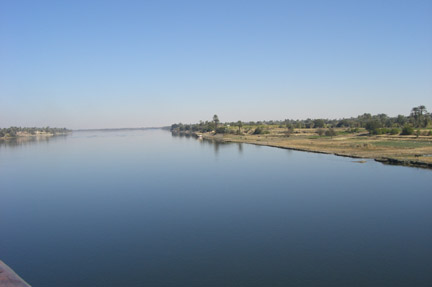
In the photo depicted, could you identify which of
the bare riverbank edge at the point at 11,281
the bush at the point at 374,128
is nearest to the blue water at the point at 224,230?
the bare riverbank edge at the point at 11,281

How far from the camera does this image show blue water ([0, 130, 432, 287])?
46.9 ft

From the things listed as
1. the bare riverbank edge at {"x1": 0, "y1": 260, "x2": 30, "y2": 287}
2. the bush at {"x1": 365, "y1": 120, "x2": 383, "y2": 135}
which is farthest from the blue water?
the bush at {"x1": 365, "y1": 120, "x2": 383, "y2": 135}

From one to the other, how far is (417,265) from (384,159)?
35.7 meters

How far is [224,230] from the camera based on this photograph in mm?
19781

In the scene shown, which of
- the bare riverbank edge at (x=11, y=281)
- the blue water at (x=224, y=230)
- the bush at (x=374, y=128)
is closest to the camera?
the bare riverbank edge at (x=11, y=281)

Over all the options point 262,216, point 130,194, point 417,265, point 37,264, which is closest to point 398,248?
point 417,265

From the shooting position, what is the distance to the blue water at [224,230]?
46.9ft

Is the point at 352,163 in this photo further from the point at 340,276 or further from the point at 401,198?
the point at 340,276

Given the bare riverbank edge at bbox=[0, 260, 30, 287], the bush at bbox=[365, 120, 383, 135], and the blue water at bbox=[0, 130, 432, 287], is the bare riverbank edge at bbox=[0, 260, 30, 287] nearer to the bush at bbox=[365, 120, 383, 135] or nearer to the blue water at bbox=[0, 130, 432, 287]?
the blue water at bbox=[0, 130, 432, 287]

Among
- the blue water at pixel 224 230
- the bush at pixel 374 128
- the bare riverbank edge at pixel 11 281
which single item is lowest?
the blue water at pixel 224 230

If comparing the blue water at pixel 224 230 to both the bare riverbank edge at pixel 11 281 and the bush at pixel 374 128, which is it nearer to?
the bare riverbank edge at pixel 11 281

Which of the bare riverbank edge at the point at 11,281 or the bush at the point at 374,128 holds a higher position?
Result: the bush at the point at 374,128

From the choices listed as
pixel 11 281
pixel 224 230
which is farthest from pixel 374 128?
pixel 11 281

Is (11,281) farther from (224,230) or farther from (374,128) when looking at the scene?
(374,128)
